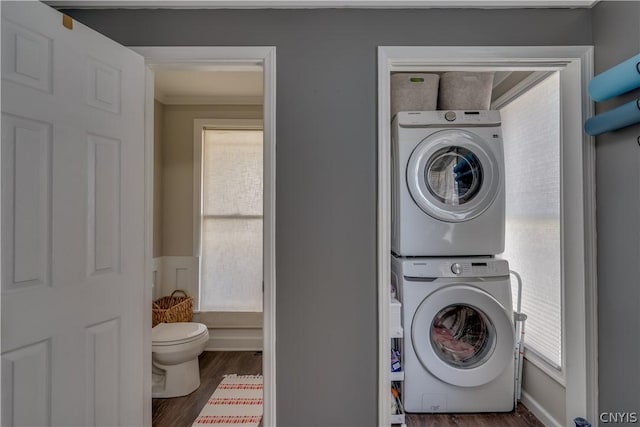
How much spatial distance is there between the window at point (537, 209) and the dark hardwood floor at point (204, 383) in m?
2.09

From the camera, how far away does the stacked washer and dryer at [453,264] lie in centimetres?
219

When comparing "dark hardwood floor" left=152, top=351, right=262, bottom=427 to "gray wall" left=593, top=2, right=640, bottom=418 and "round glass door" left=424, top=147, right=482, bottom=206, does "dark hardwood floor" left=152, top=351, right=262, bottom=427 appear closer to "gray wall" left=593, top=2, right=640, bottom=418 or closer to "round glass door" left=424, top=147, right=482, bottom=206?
"round glass door" left=424, top=147, right=482, bottom=206

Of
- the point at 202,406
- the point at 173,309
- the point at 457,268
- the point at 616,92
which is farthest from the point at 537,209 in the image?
the point at 173,309

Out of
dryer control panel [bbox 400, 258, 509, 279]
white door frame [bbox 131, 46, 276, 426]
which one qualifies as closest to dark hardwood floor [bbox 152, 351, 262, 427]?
white door frame [bbox 131, 46, 276, 426]

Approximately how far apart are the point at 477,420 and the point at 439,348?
1.54ft

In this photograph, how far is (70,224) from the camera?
4.59 feet

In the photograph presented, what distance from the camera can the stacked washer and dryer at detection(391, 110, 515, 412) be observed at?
7.19 ft

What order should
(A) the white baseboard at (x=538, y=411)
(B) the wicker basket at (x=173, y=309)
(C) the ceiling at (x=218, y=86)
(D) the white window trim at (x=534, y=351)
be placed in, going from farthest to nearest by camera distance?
(B) the wicker basket at (x=173, y=309)
(C) the ceiling at (x=218, y=86)
(A) the white baseboard at (x=538, y=411)
(D) the white window trim at (x=534, y=351)

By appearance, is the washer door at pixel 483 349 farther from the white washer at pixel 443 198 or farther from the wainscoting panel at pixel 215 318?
the wainscoting panel at pixel 215 318

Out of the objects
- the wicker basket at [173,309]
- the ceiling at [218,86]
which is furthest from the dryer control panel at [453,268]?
the wicker basket at [173,309]

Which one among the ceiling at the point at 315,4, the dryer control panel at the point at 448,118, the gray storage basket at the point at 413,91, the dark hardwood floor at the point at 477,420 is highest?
the ceiling at the point at 315,4

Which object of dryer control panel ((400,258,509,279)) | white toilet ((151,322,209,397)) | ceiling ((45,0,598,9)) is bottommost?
white toilet ((151,322,209,397))

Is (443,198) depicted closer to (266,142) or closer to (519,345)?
(519,345)

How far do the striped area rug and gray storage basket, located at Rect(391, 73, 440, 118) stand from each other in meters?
2.19
